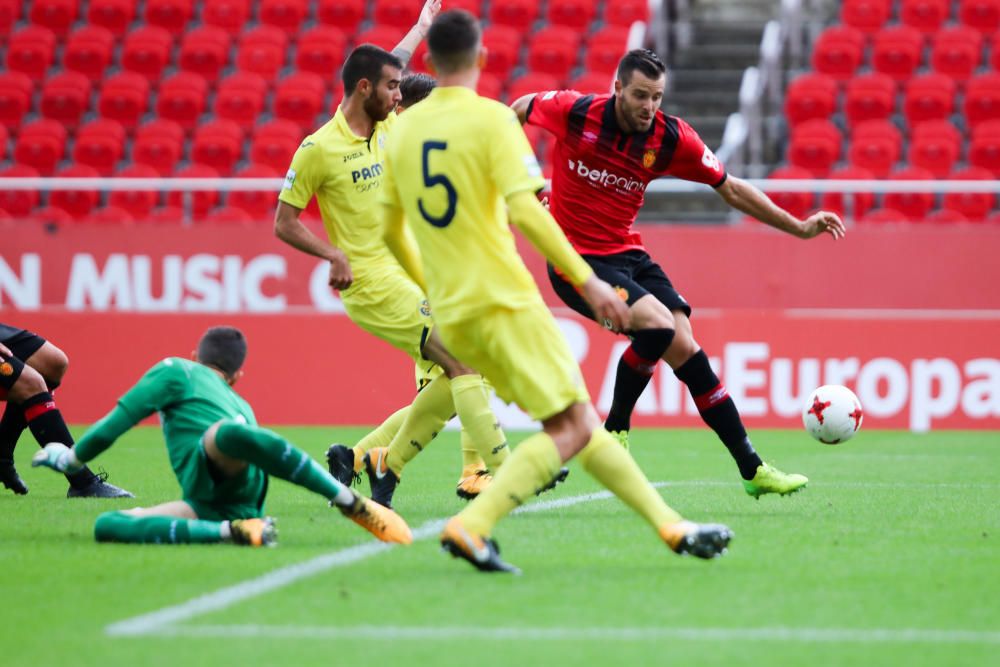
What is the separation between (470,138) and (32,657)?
2178 mm

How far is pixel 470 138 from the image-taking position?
16.6 feet

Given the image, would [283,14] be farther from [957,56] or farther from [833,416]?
[833,416]

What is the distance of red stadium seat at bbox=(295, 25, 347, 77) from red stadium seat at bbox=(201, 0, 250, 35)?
3.94 ft

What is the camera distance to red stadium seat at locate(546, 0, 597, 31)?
18.7 metres

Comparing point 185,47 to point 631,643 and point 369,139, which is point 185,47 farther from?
point 631,643

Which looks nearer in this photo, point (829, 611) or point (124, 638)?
point (124, 638)

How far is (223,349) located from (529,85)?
11.4 metres

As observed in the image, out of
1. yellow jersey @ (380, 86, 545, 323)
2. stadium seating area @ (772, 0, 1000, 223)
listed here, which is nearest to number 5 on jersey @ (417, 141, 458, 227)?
yellow jersey @ (380, 86, 545, 323)

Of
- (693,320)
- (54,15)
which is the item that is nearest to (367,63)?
(693,320)

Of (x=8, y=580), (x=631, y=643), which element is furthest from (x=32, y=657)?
(x=631, y=643)

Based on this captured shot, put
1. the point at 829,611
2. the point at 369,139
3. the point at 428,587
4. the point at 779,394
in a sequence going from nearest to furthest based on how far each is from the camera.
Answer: the point at 829,611, the point at 428,587, the point at 369,139, the point at 779,394

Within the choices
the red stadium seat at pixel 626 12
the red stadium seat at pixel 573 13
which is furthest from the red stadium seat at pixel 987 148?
the red stadium seat at pixel 573 13

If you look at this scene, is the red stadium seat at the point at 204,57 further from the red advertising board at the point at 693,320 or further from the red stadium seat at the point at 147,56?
the red advertising board at the point at 693,320

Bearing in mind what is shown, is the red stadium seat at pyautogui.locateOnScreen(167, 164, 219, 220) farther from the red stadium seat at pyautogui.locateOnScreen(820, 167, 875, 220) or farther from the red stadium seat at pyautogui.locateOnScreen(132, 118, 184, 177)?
the red stadium seat at pyautogui.locateOnScreen(820, 167, 875, 220)
